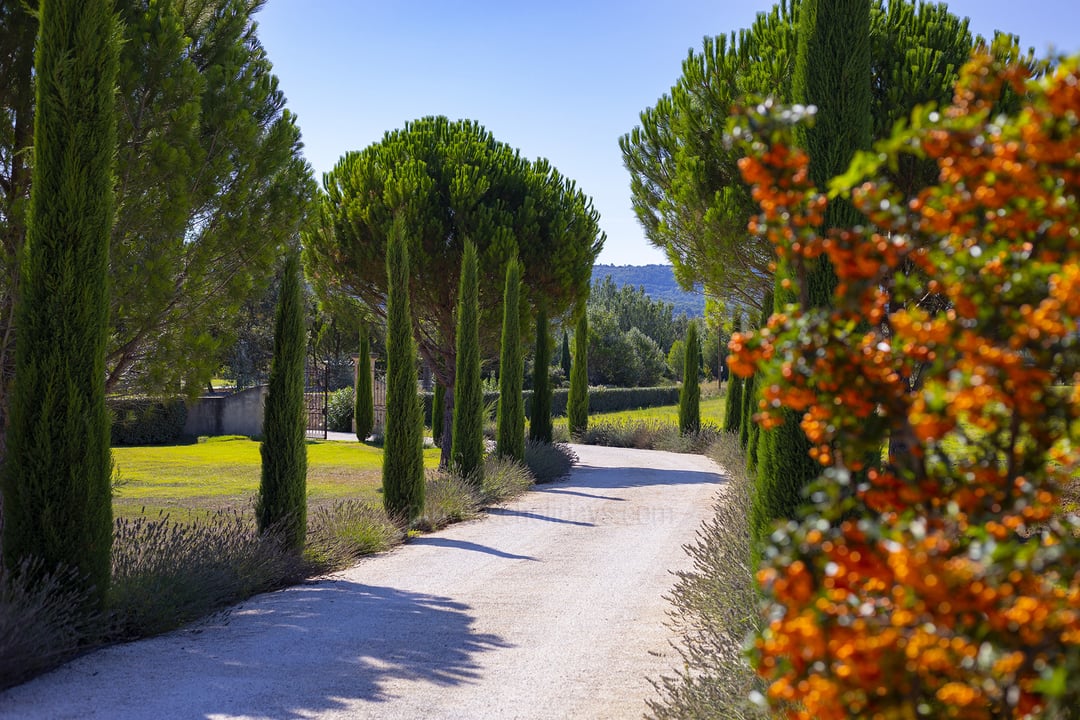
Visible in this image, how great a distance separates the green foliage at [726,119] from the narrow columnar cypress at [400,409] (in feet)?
14.2

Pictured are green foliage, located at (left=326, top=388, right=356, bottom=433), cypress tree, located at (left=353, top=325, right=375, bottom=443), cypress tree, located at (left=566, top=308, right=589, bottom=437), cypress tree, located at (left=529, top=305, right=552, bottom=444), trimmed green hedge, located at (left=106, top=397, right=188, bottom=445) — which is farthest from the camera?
green foliage, located at (left=326, top=388, right=356, bottom=433)

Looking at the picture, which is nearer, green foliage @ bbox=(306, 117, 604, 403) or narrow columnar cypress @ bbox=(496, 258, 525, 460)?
narrow columnar cypress @ bbox=(496, 258, 525, 460)

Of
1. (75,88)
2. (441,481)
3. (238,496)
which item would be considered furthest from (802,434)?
(238,496)

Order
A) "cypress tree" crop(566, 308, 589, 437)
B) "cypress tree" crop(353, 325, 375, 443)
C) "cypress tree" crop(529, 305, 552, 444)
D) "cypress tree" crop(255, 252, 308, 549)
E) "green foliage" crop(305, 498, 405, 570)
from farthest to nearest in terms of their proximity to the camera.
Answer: "cypress tree" crop(566, 308, 589, 437) < "cypress tree" crop(353, 325, 375, 443) < "cypress tree" crop(529, 305, 552, 444) < "green foliage" crop(305, 498, 405, 570) < "cypress tree" crop(255, 252, 308, 549)

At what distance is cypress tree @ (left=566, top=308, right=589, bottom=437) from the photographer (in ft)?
87.1

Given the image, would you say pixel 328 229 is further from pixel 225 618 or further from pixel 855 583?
pixel 855 583

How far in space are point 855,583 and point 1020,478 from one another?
0.48 metres

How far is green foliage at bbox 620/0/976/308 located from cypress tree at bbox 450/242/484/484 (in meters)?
3.23

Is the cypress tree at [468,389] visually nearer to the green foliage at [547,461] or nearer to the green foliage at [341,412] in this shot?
the green foliage at [547,461]

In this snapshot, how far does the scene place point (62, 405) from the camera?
223 inches

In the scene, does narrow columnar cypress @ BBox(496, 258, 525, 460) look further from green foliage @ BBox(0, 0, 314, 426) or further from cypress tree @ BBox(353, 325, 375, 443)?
cypress tree @ BBox(353, 325, 375, 443)

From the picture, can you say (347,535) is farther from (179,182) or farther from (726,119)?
(726,119)

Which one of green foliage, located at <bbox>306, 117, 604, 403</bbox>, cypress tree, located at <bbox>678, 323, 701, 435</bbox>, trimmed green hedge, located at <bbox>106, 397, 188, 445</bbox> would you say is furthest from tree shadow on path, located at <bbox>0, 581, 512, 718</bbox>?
cypress tree, located at <bbox>678, 323, 701, 435</bbox>

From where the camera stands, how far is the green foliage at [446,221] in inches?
703
